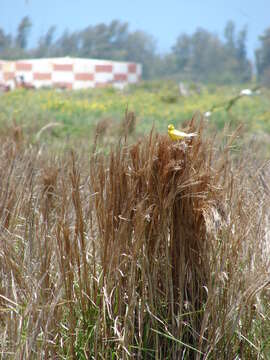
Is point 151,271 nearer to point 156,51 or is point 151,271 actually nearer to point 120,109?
point 120,109

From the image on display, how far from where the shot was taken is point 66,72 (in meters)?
11.3

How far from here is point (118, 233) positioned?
1498 mm

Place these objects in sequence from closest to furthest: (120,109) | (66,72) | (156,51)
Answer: (120,109) < (66,72) < (156,51)

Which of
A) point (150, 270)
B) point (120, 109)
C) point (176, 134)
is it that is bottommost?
point (120, 109)

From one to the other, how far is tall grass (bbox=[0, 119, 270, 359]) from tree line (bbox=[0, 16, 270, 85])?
913cm

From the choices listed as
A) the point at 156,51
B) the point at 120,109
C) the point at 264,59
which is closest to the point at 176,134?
the point at 120,109

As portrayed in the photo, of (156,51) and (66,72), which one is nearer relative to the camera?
(66,72)

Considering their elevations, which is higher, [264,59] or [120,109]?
[264,59]

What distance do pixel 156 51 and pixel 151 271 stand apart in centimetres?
1122

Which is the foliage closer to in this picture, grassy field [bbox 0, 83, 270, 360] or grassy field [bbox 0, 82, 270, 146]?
grassy field [bbox 0, 82, 270, 146]

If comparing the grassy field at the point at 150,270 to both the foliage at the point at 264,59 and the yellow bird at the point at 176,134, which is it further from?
the foliage at the point at 264,59

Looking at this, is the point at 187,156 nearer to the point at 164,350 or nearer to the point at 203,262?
the point at 203,262

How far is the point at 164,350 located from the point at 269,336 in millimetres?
257

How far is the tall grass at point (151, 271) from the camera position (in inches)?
59.0
